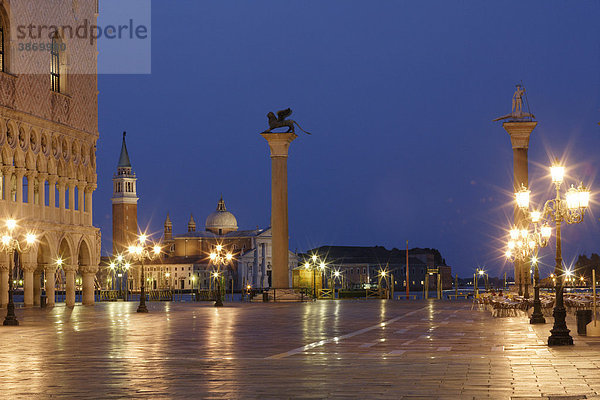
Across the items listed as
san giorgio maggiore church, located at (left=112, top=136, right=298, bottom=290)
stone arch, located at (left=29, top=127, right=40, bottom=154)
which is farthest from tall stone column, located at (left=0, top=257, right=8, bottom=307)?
san giorgio maggiore church, located at (left=112, top=136, right=298, bottom=290)

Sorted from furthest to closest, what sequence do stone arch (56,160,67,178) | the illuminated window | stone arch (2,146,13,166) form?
stone arch (56,160,67,178)
the illuminated window
stone arch (2,146,13,166)

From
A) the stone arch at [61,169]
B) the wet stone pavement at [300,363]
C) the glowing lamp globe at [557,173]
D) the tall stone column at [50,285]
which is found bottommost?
the wet stone pavement at [300,363]

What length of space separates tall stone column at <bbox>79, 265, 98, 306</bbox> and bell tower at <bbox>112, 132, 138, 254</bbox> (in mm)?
94989

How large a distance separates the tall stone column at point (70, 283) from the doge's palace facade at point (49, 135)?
0.07 m

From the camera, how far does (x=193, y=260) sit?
167000mm

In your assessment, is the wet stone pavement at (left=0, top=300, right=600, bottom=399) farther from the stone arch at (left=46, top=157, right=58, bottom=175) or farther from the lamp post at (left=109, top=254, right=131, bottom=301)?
the lamp post at (left=109, top=254, right=131, bottom=301)

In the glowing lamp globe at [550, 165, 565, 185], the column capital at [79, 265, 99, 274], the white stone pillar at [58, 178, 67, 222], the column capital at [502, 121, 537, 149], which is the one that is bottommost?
the column capital at [79, 265, 99, 274]

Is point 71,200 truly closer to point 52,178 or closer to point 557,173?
point 52,178

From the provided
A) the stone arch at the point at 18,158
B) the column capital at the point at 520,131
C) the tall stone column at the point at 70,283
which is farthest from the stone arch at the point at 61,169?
the column capital at the point at 520,131

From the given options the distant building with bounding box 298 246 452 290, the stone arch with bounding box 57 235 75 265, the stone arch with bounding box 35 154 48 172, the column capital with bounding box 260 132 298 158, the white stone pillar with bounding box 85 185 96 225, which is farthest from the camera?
the distant building with bounding box 298 246 452 290

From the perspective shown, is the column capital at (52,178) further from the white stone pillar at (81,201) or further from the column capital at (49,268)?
the column capital at (49,268)

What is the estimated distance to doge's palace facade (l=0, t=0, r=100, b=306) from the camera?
44656 millimetres

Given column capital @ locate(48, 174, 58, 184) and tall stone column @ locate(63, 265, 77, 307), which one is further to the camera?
tall stone column @ locate(63, 265, 77, 307)

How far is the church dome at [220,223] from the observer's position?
17550cm
